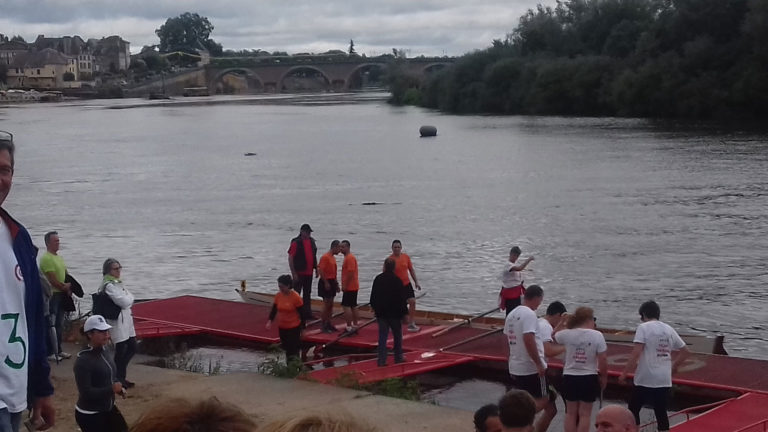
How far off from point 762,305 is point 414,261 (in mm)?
8746

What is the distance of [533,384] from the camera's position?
884 cm

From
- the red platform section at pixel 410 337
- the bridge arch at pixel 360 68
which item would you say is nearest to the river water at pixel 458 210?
the red platform section at pixel 410 337

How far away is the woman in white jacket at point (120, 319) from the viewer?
33.0ft

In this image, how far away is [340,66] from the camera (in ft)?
495

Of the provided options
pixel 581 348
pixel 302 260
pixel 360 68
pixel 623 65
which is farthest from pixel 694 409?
pixel 360 68

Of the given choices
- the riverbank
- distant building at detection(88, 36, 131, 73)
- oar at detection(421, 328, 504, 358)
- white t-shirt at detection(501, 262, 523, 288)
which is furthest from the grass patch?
distant building at detection(88, 36, 131, 73)

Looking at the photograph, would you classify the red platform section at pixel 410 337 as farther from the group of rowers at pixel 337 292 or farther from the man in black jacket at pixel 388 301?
the man in black jacket at pixel 388 301

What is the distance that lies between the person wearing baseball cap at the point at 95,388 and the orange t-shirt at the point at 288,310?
4.83 metres

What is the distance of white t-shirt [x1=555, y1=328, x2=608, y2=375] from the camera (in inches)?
324

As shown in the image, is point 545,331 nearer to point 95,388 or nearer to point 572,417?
point 572,417

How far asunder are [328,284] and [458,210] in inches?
765

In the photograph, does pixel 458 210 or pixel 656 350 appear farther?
pixel 458 210

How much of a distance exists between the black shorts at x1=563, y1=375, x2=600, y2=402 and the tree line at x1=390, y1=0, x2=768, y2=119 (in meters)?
53.3

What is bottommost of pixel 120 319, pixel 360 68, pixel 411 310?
pixel 411 310
